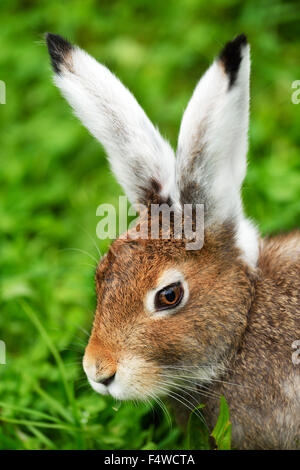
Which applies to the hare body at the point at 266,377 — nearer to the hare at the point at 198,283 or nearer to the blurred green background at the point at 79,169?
the hare at the point at 198,283

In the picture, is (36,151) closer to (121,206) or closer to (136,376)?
(121,206)

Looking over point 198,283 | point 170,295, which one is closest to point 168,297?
point 170,295

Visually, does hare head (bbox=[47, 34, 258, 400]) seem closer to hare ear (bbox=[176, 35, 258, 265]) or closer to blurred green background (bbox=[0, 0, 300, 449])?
hare ear (bbox=[176, 35, 258, 265])

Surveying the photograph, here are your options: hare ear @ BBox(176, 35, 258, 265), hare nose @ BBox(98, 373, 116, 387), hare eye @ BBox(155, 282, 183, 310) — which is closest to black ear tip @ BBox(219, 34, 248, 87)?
hare ear @ BBox(176, 35, 258, 265)

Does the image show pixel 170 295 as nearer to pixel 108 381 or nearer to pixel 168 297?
pixel 168 297

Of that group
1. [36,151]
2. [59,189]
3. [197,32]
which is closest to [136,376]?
[59,189]

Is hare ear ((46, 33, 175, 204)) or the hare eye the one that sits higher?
hare ear ((46, 33, 175, 204))

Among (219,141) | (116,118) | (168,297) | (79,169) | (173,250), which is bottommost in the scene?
(168,297)

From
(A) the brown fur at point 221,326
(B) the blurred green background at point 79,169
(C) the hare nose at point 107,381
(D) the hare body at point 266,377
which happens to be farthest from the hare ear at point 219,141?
(C) the hare nose at point 107,381
